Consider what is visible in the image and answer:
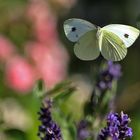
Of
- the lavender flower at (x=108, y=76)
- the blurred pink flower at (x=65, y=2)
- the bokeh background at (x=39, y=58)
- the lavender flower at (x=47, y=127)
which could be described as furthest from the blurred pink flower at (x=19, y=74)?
the lavender flower at (x=47, y=127)

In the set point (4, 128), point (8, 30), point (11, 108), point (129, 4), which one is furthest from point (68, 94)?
point (129, 4)

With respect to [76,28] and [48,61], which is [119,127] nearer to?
[76,28]

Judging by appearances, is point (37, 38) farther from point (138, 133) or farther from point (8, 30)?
point (138, 133)

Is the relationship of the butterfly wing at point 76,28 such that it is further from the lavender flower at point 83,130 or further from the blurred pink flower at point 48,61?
the blurred pink flower at point 48,61

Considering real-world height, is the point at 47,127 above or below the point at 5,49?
below

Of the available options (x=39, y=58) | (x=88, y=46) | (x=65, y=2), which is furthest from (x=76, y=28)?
(x=65, y=2)

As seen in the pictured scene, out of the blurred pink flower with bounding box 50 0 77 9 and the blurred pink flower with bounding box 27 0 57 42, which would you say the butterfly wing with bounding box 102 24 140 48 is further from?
the blurred pink flower with bounding box 50 0 77 9

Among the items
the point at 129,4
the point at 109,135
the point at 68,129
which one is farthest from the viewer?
the point at 129,4
